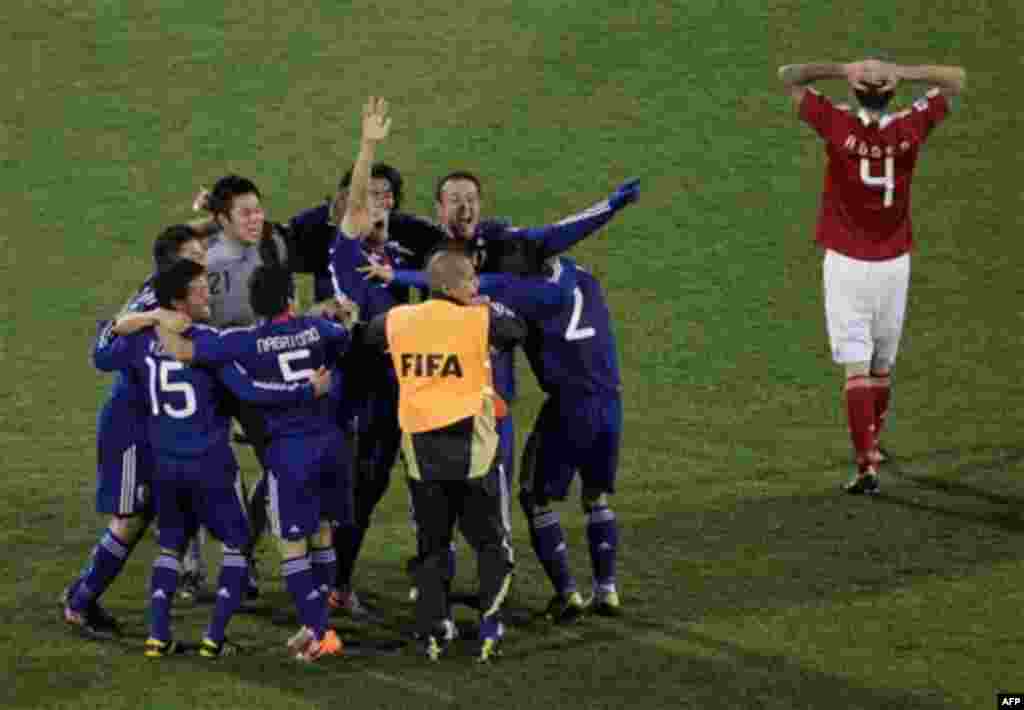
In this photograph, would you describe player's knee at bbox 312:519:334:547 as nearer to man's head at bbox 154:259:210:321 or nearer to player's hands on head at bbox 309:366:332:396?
player's hands on head at bbox 309:366:332:396

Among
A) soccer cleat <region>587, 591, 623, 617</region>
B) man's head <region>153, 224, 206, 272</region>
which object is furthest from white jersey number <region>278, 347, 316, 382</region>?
soccer cleat <region>587, 591, 623, 617</region>

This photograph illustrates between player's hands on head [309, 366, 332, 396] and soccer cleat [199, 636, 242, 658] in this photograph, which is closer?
player's hands on head [309, 366, 332, 396]

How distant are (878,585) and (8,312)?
7.42m

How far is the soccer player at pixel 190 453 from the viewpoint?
1127 cm

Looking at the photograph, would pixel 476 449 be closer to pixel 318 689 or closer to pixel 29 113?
pixel 318 689

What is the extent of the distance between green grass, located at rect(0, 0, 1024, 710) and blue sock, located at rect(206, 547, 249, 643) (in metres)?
0.21

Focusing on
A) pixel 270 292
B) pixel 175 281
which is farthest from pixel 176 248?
pixel 270 292

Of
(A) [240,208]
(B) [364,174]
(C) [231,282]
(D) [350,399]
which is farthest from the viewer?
(C) [231,282]

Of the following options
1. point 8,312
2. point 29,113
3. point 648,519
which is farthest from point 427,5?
point 648,519

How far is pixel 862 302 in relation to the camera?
1432 centimetres

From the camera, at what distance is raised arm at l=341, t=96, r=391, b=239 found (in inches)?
450

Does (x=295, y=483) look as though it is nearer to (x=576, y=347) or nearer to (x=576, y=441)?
(x=576, y=441)

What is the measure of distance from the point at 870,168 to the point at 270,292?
4.48 metres

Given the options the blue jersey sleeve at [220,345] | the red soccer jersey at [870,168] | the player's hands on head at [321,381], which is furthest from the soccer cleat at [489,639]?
the red soccer jersey at [870,168]
